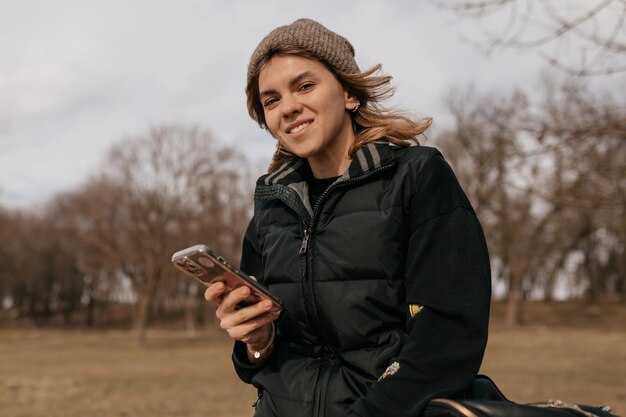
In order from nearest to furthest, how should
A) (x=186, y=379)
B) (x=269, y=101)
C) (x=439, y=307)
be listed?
1. (x=439, y=307)
2. (x=269, y=101)
3. (x=186, y=379)

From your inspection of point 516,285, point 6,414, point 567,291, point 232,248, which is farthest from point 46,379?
point 567,291

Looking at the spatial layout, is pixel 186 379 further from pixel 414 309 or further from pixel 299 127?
pixel 414 309

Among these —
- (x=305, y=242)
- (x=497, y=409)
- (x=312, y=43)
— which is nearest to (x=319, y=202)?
(x=305, y=242)

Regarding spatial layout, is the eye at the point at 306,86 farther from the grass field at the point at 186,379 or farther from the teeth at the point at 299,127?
the grass field at the point at 186,379

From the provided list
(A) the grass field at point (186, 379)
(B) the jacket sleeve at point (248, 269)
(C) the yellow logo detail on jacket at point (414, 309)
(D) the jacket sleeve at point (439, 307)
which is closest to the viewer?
(D) the jacket sleeve at point (439, 307)

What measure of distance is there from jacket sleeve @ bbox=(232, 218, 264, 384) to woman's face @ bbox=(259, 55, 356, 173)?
0.42 metres

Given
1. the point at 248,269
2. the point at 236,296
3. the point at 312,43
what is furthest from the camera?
the point at 248,269

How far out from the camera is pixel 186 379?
17.2m

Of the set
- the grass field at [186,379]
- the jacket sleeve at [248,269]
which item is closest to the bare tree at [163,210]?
the grass field at [186,379]

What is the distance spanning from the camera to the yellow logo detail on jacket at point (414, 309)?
5.86 ft

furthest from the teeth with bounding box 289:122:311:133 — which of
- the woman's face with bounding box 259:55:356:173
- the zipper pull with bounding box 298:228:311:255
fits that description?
the zipper pull with bounding box 298:228:311:255

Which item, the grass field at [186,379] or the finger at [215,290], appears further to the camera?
the grass field at [186,379]

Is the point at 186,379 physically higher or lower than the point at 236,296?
lower

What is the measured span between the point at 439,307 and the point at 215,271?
661mm
